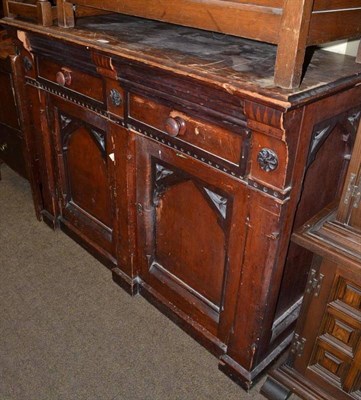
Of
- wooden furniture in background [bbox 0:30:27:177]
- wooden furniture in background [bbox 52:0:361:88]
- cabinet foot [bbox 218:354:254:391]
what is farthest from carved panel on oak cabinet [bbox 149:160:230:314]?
wooden furniture in background [bbox 0:30:27:177]

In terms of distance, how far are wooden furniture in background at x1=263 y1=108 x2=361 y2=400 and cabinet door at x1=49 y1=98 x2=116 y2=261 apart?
91cm

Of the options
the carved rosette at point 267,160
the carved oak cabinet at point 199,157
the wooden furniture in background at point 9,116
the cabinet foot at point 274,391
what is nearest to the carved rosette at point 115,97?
the carved oak cabinet at point 199,157

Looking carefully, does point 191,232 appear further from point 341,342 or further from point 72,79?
point 72,79

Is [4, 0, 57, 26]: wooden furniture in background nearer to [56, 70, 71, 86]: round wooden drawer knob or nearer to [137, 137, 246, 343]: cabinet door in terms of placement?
[56, 70, 71, 86]: round wooden drawer knob

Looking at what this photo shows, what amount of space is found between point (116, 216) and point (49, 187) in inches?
23.6

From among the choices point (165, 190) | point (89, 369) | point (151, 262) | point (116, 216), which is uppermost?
point (165, 190)

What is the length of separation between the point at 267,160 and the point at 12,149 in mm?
2035

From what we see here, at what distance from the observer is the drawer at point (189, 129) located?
124 cm

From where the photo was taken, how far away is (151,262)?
1.86 m

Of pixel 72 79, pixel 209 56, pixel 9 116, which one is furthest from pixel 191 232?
pixel 9 116

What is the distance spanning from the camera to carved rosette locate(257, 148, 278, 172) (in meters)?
1.14

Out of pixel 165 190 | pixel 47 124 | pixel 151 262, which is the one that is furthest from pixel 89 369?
pixel 47 124

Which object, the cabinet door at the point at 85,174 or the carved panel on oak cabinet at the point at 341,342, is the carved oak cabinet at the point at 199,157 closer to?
the cabinet door at the point at 85,174

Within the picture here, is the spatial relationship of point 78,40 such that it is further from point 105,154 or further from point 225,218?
point 225,218
